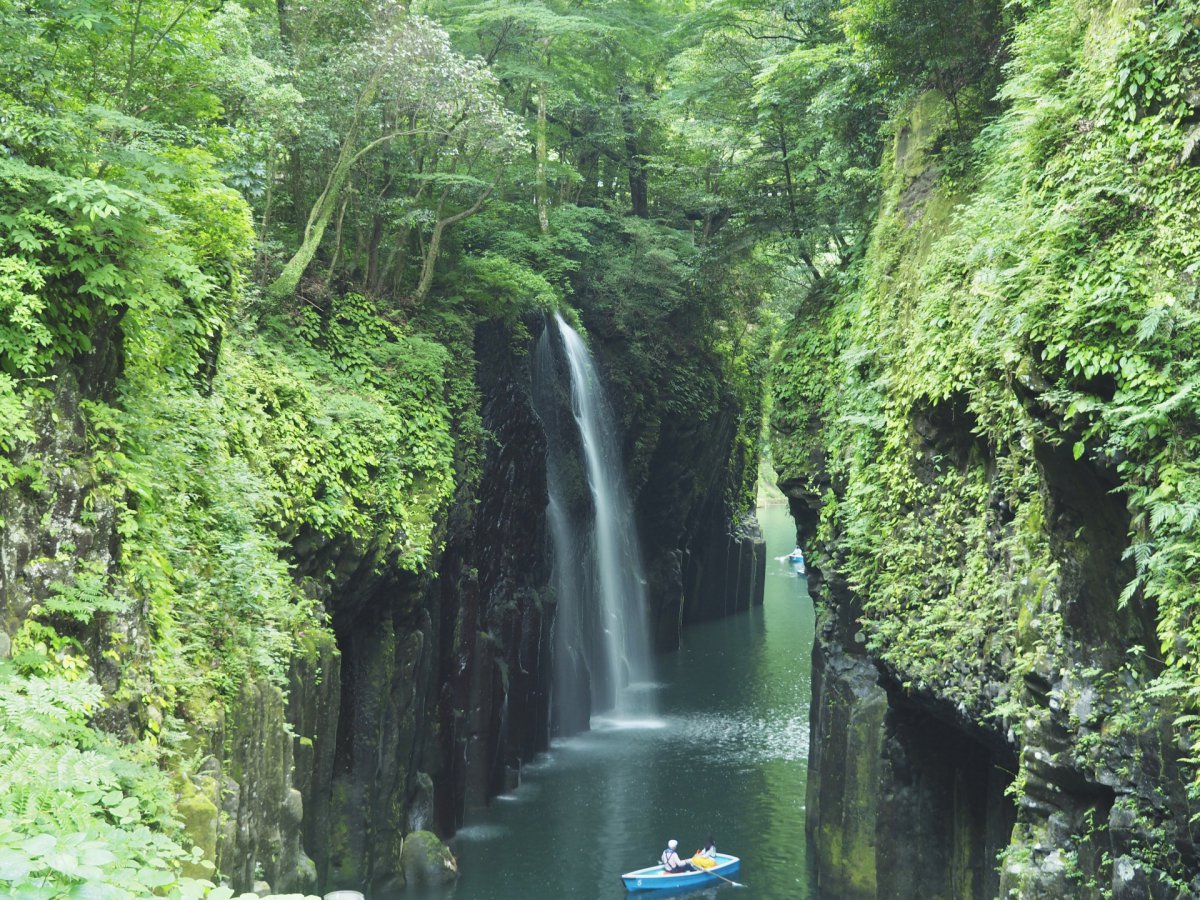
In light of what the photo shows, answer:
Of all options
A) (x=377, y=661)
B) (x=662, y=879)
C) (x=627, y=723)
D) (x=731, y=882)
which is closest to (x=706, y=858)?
(x=731, y=882)

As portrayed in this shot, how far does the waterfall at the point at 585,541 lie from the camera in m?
26.7

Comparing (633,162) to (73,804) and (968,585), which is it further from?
(73,804)

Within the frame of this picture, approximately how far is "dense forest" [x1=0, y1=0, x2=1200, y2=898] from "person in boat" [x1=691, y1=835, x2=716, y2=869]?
2.08 metres

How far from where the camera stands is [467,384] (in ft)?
70.2

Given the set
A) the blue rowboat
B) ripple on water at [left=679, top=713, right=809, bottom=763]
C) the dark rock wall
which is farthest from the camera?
ripple on water at [left=679, top=713, right=809, bottom=763]

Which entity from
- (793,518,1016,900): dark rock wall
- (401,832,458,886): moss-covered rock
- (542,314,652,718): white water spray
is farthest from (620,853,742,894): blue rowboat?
(542,314,652,718): white water spray

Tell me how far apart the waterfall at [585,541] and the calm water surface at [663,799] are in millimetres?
1155

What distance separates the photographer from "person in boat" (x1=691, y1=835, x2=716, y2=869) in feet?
60.0

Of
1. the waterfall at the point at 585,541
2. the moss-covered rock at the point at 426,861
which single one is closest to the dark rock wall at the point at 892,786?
the moss-covered rock at the point at 426,861

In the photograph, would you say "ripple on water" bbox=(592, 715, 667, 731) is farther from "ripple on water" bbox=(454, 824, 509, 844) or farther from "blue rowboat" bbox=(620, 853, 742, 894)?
"blue rowboat" bbox=(620, 853, 742, 894)

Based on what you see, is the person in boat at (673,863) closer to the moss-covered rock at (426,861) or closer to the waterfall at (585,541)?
the moss-covered rock at (426,861)

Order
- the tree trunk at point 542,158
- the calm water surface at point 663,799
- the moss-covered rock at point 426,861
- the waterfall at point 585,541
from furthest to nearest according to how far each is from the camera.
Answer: the waterfall at point 585,541 < the tree trunk at point 542,158 < the calm water surface at point 663,799 < the moss-covered rock at point 426,861

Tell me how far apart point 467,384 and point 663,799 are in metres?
9.38

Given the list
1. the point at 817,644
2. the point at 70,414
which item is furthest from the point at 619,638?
the point at 70,414
